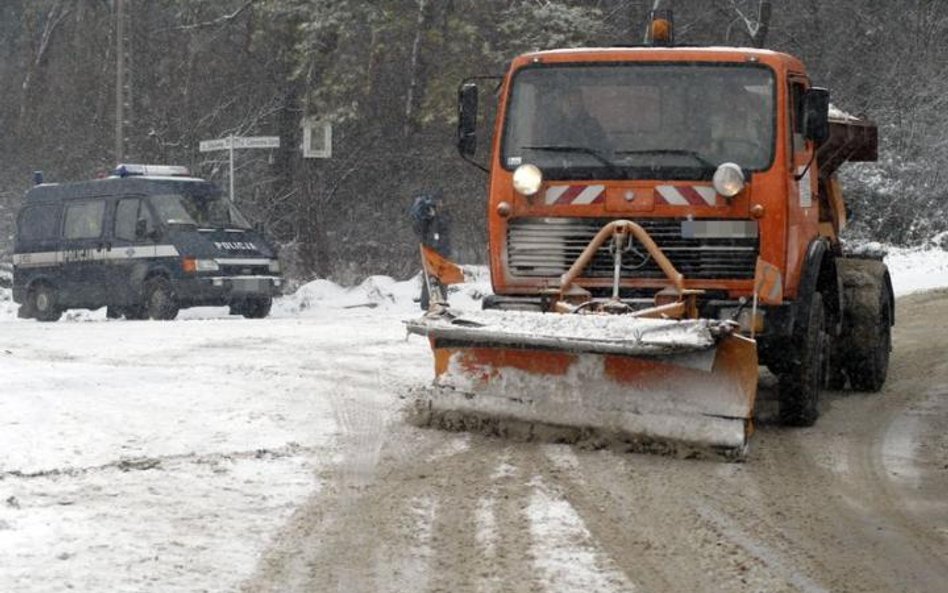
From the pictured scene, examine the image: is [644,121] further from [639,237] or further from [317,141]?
[317,141]

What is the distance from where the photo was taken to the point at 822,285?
10117mm

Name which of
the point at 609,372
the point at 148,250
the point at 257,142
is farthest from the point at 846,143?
the point at 257,142

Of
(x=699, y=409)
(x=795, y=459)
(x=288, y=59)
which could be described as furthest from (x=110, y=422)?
(x=288, y=59)

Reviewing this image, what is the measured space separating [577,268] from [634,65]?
1.42m

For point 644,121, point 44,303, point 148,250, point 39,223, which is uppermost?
point 644,121

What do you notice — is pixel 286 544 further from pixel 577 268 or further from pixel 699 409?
pixel 577 268

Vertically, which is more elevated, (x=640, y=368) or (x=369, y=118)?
(x=369, y=118)

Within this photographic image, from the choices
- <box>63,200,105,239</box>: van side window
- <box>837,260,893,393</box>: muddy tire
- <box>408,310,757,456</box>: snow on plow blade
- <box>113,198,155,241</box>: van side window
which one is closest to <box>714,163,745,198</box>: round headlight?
<box>408,310,757,456</box>: snow on plow blade

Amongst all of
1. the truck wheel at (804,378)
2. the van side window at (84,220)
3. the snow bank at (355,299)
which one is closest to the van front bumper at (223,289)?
the snow bank at (355,299)

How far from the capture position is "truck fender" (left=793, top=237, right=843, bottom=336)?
9.16 meters

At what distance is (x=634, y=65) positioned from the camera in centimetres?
932

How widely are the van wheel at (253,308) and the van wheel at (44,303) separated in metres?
2.95

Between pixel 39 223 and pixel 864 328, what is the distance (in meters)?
14.5

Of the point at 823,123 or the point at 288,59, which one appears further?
the point at 288,59
